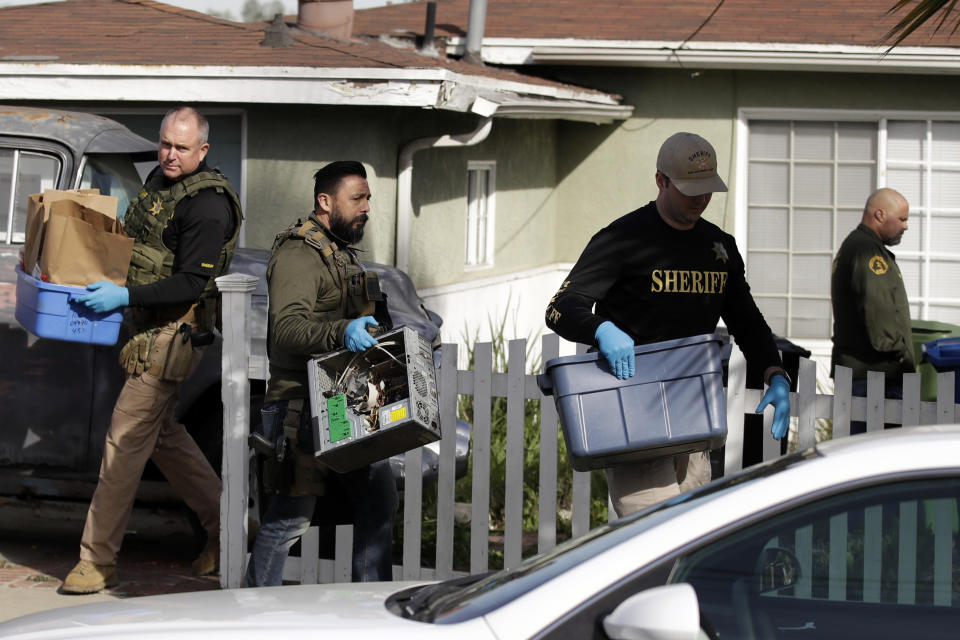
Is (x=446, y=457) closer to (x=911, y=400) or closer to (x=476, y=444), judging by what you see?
(x=476, y=444)

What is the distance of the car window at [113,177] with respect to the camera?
21.6 ft

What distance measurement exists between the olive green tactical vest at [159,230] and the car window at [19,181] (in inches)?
45.8

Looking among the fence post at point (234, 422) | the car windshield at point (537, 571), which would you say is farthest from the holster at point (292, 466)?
the car windshield at point (537, 571)

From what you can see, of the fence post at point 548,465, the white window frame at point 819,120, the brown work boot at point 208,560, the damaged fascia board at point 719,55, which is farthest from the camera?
the white window frame at point 819,120

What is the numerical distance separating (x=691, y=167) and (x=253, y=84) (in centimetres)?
470

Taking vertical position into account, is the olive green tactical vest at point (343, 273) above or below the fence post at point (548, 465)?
above

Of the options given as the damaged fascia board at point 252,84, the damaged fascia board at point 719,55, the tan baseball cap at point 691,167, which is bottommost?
the tan baseball cap at point 691,167

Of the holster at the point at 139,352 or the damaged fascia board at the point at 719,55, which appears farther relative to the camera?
the damaged fascia board at the point at 719,55

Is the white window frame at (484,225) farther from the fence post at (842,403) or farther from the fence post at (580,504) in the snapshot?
the fence post at (842,403)

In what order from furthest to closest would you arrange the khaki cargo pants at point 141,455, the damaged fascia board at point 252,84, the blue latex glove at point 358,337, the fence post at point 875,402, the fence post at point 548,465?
the damaged fascia board at point 252,84
the khaki cargo pants at point 141,455
the fence post at point 548,465
the fence post at point 875,402
the blue latex glove at point 358,337

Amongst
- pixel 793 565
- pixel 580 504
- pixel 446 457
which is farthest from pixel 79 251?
pixel 793 565

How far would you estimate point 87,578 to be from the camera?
18.7 feet

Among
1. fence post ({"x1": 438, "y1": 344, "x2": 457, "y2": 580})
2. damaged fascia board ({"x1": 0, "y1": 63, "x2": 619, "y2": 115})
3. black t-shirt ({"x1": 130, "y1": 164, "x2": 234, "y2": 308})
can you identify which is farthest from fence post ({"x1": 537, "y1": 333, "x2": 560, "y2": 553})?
damaged fascia board ({"x1": 0, "y1": 63, "x2": 619, "y2": 115})

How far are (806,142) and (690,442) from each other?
7778mm
